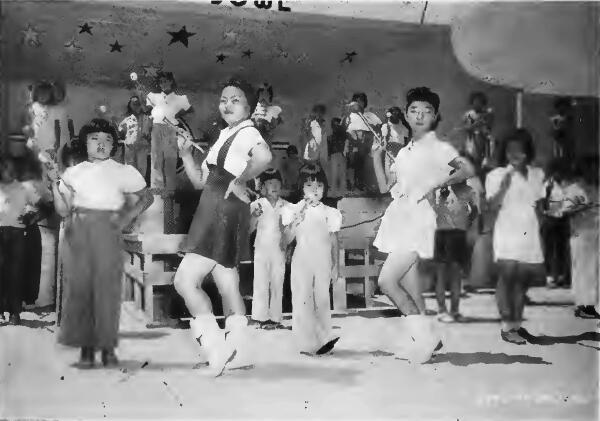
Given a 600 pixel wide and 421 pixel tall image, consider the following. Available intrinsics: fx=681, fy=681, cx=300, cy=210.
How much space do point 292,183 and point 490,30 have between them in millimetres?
1088

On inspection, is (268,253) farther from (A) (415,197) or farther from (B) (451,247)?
(B) (451,247)

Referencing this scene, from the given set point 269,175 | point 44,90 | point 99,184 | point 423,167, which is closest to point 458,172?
point 423,167

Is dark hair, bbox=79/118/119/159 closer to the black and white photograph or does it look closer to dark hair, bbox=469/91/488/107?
the black and white photograph

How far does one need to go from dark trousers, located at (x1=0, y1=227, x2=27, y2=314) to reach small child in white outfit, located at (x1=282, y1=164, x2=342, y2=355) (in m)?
1.15

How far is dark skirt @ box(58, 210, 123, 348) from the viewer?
265 centimetres

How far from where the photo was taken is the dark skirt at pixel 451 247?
9.63ft

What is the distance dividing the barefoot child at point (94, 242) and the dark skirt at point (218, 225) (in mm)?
298

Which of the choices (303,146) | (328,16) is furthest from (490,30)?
(303,146)

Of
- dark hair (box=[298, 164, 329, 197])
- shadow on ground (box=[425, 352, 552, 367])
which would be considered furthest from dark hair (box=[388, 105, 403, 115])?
shadow on ground (box=[425, 352, 552, 367])

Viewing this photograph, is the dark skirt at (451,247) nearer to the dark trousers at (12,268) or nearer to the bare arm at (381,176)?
the bare arm at (381,176)

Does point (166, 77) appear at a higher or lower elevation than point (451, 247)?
higher

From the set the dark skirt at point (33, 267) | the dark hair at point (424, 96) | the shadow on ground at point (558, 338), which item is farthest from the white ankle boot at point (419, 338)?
the dark skirt at point (33, 267)

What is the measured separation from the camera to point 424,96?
9.56 ft

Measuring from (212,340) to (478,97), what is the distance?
153cm
